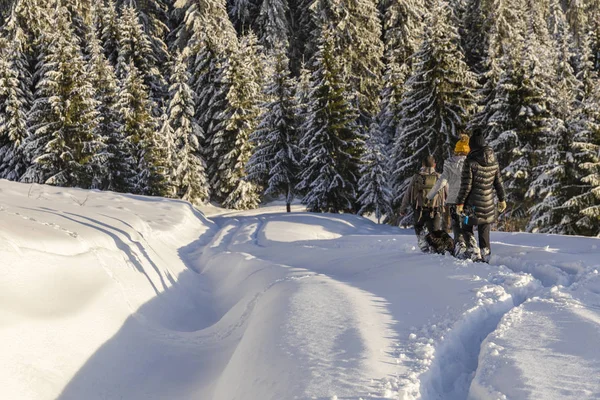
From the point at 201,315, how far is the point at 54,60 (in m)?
23.4

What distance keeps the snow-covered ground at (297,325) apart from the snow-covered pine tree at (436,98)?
12024 mm

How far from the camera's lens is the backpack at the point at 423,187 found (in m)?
8.57

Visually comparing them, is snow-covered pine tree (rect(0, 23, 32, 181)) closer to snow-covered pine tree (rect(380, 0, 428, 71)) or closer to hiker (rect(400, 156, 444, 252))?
snow-covered pine tree (rect(380, 0, 428, 71))

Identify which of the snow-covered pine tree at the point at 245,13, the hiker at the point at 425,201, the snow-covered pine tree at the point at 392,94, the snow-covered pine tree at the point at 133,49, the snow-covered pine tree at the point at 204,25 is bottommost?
the hiker at the point at 425,201

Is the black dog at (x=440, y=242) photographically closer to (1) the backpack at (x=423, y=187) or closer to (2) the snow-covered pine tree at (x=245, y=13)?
(1) the backpack at (x=423, y=187)

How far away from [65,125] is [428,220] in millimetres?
22432

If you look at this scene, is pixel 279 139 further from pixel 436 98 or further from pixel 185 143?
pixel 185 143

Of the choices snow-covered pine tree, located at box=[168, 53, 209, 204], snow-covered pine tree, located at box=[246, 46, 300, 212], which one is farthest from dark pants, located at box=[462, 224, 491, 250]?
snow-covered pine tree, located at box=[168, 53, 209, 204]

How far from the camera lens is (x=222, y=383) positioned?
4.17 metres

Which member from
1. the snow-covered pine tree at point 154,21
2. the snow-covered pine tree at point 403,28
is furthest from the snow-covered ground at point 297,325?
the snow-covered pine tree at point 154,21

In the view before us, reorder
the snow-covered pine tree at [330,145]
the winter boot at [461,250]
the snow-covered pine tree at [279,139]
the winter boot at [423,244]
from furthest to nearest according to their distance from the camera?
1. the snow-covered pine tree at [279,139]
2. the snow-covered pine tree at [330,145]
3. the winter boot at [423,244]
4. the winter boot at [461,250]

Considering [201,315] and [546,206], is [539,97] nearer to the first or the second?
[546,206]

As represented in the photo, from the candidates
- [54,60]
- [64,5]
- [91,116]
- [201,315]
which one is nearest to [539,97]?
[201,315]

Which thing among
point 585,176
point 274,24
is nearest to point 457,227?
point 585,176
